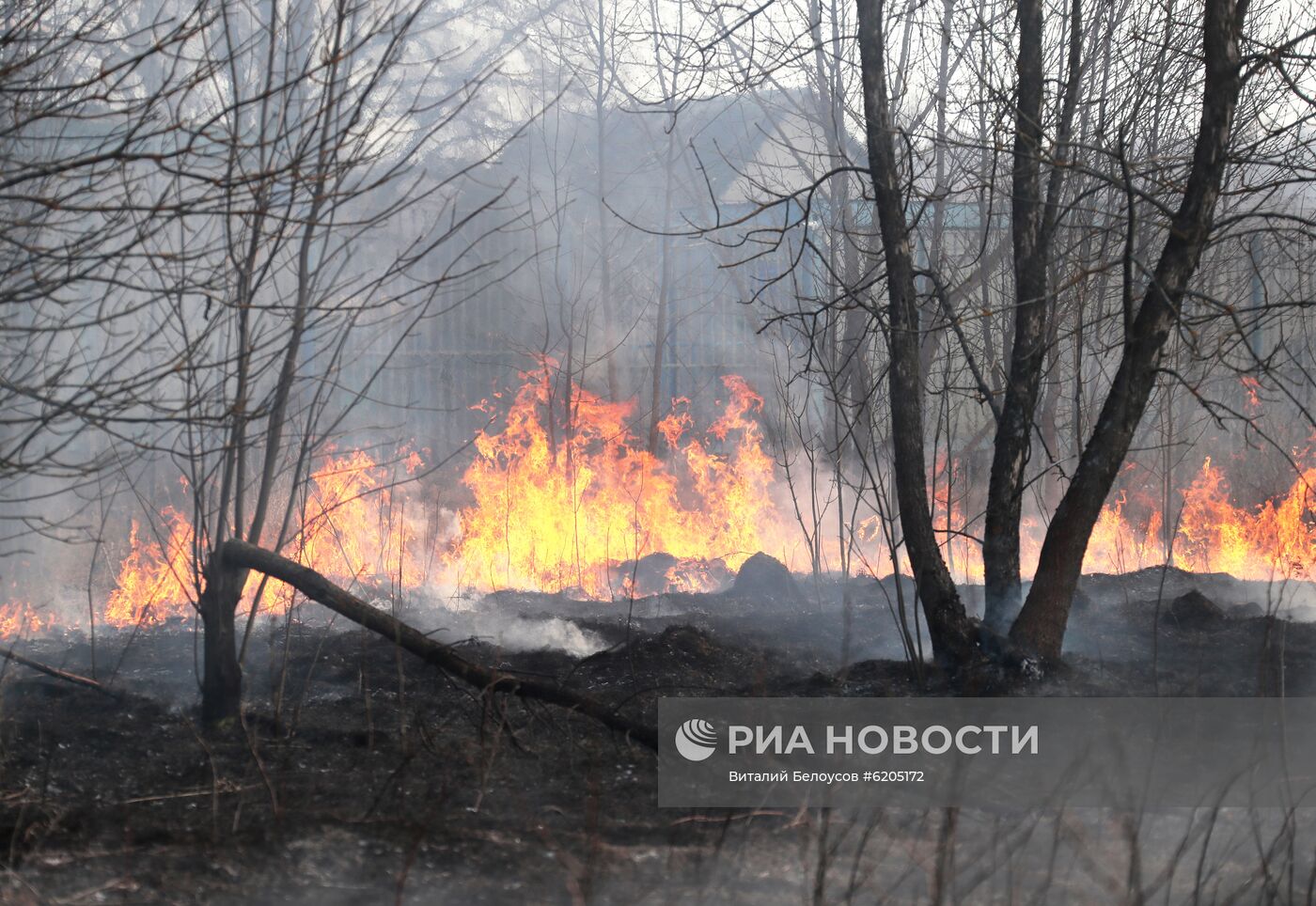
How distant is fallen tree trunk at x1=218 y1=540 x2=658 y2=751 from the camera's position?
4.43 metres

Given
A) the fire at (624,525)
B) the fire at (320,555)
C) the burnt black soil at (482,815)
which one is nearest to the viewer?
the burnt black soil at (482,815)

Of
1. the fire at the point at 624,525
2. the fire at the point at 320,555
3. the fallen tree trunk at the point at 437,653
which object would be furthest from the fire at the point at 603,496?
the fallen tree trunk at the point at 437,653

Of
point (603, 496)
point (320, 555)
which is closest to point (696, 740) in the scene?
point (320, 555)

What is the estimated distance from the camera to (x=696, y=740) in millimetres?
4852

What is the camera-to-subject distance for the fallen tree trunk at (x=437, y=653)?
14.5 feet

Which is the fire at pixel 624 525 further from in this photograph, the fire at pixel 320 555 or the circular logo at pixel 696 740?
the circular logo at pixel 696 740

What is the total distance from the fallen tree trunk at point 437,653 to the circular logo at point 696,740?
0.62 feet

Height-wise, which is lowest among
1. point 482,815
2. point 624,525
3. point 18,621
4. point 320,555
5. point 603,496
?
point 482,815

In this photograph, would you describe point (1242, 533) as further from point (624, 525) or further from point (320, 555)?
point (320, 555)

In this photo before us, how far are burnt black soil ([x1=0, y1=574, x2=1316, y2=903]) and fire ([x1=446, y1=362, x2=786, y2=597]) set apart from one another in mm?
5597

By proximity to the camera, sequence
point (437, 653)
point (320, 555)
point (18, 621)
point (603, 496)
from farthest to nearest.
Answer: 1. point (603, 496)
2. point (320, 555)
3. point (18, 621)
4. point (437, 653)

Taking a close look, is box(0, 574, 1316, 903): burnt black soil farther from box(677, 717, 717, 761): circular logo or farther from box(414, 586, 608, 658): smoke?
box(414, 586, 608, 658): smoke

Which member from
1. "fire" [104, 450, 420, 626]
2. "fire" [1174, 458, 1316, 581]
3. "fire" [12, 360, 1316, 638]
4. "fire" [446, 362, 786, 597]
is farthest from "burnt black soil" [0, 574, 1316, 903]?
"fire" [1174, 458, 1316, 581]

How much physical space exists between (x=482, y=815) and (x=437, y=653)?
714mm
